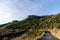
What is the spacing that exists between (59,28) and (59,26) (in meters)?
1.64

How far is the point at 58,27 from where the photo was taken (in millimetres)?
152625

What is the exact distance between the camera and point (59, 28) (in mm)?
149125

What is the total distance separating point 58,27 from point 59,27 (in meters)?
2.17

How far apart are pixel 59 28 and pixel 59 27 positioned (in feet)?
5.03

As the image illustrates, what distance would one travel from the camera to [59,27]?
15050cm

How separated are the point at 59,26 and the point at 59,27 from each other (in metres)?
0.88

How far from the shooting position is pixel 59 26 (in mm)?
150000

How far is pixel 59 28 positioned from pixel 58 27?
355 centimetres
